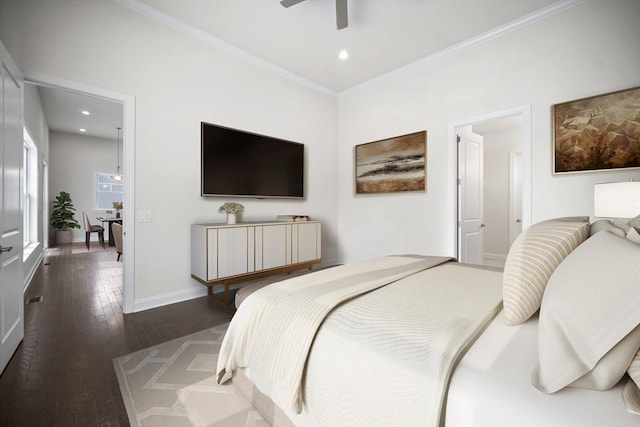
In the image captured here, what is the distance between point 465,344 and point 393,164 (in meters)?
3.47

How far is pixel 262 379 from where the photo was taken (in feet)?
4.09

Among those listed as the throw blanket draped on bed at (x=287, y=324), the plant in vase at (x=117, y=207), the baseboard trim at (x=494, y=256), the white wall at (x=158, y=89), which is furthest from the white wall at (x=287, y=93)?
the plant in vase at (x=117, y=207)

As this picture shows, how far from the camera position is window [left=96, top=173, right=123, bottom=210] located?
26.1 feet

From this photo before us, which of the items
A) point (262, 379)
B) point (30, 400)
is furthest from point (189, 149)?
point (262, 379)

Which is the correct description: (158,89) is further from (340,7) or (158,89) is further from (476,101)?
(476,101)

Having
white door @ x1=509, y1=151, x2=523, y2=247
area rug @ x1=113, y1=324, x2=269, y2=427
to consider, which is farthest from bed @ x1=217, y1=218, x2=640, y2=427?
white door @ x1=509, y1=151, x2=523, y2=247

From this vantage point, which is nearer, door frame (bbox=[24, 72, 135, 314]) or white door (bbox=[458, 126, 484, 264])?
door frame (bbox=[24, 72, 135, 314])

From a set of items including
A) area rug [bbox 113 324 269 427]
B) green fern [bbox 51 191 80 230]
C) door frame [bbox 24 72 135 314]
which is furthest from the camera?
green fern [bbox 51 191 80 230]

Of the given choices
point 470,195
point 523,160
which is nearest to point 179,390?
point 523,160

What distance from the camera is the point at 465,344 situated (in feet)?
2.61

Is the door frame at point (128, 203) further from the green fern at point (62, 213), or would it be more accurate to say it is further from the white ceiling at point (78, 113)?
the green fern at point (62, 213)

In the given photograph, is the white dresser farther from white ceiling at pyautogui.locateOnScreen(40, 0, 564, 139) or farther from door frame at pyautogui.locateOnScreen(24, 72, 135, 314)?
white ceiling at pyautogui.locateOnScreen(40, 0, 564, 139)

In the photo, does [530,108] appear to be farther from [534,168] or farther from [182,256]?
[182,256]

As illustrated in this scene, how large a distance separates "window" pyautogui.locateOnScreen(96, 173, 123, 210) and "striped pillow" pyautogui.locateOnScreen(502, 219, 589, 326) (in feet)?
32.6
